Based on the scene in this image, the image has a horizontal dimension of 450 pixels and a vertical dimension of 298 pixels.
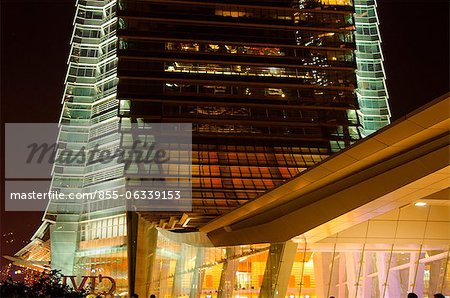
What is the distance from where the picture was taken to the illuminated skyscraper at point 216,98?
222 feet

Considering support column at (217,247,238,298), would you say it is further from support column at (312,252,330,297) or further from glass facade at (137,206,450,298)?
support column at (312,252,330,297)

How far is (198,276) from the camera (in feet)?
95.6

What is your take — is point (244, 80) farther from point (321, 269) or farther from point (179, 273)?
point (321, 269)

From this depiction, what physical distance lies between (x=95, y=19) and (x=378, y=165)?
70.4 meters

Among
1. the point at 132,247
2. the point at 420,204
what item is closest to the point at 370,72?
the point at 132,247

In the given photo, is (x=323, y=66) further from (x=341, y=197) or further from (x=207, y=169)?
(x=341, y=197)

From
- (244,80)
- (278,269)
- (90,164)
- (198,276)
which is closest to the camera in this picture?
(278,269)

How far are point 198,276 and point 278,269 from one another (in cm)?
921

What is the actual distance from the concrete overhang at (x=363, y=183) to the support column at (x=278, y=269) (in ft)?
1.52

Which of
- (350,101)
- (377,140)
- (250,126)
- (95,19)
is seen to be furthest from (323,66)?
(377,140)

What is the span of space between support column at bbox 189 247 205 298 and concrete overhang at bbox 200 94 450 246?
7.06m

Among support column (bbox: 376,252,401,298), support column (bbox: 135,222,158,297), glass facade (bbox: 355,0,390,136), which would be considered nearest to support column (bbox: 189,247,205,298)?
support column (bbox: 135,222,158,297)

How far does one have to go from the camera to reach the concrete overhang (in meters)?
14.6

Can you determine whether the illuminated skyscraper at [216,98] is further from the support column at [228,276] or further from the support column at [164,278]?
the support column at [228,276]
